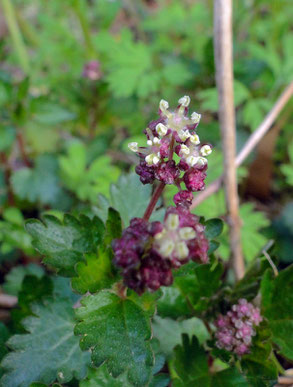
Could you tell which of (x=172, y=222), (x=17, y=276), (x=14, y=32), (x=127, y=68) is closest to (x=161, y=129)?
(x=172, y=222)

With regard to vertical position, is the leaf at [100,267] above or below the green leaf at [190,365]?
above

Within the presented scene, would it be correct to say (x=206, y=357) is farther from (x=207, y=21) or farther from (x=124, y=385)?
(x=207, y=21)

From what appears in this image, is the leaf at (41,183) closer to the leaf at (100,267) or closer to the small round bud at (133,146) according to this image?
the leaf at (100,267)

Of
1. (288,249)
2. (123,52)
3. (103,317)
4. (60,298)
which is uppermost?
(123,52)

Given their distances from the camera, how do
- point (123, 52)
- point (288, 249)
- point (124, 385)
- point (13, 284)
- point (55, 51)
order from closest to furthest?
point (124, 385) → point (13, 284) → point (288, 249) → point (123, 52) → point (55, 51)

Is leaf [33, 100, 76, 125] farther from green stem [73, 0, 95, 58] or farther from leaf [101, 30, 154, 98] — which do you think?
green stem [73, 0, 95, 58]

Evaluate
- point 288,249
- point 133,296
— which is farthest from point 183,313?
point 288,249

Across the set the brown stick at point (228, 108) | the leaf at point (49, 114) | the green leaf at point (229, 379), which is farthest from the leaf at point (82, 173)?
the green leaf at point (229, 379)
